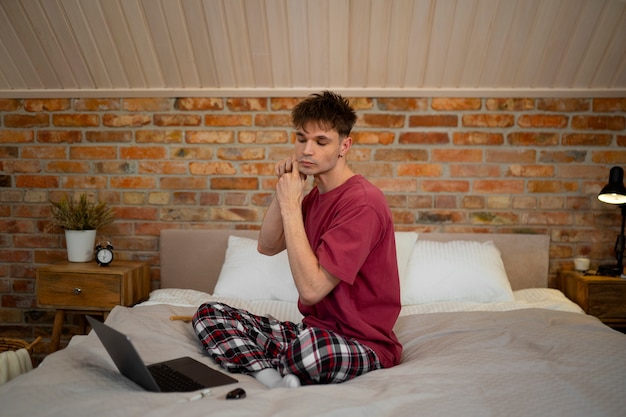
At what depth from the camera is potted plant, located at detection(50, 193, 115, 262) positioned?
3.05m

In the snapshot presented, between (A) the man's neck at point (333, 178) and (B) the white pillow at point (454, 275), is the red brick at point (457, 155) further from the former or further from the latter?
(A) the man's neck at point (333, 178)

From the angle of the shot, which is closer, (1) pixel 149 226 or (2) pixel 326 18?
(2) pixel 326 18

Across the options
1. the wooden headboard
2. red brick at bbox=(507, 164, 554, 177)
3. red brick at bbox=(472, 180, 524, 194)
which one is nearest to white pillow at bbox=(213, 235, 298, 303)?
the wooden headboard

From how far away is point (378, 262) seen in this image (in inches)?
71.9

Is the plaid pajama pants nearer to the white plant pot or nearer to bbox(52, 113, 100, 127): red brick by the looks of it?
the white plant pot

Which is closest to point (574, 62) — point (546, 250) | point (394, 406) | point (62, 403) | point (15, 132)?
point (546, 250)

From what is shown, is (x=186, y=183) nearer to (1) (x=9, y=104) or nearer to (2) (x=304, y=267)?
(1) (x=9, y=104)

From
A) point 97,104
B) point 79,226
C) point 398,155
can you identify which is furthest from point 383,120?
point 79,226

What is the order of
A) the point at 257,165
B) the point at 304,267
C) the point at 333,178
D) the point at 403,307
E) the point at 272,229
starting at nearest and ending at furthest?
the point at 304,267 → the point at 333,178 → the point at 272,229 → the point at 403,307 → the point at 257,165

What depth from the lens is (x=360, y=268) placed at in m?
1.82

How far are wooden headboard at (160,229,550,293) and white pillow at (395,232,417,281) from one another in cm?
20

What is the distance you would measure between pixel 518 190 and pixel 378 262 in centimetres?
172

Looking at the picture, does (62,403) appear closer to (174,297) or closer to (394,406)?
(394,406)

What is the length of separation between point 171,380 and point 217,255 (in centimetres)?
168
